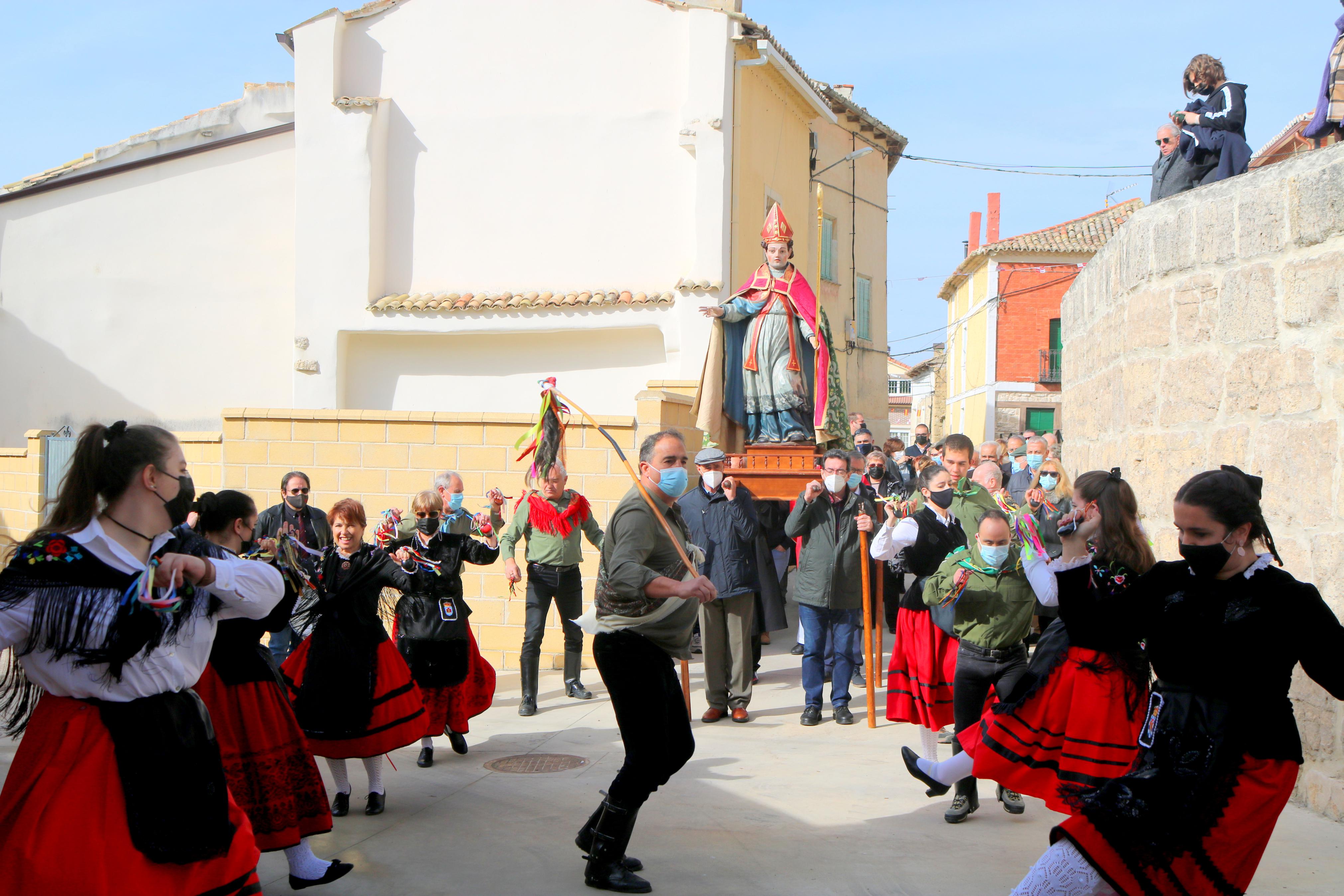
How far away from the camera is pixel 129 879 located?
264cm

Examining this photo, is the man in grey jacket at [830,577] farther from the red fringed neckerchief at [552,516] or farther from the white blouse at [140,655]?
the white blouse at [140,655]

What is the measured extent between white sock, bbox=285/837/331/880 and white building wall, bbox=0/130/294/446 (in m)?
12.2

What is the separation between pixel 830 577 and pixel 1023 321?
91.2 feet

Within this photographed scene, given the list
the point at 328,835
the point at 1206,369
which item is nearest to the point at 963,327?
the point at 1206,369

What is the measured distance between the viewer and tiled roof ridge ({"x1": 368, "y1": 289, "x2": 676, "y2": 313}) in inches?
532

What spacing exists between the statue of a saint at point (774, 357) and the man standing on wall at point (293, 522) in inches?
122

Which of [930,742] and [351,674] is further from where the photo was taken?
[930,742]

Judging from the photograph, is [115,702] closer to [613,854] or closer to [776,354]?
[613,854]

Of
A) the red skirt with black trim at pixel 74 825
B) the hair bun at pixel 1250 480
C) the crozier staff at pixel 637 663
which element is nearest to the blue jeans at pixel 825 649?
the crozier staff at pixel 637 663

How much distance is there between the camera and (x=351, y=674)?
4910 mm

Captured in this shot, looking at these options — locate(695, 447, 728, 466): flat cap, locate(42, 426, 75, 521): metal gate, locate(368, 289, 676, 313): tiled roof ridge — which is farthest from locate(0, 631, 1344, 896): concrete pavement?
locate(42, 426, 75, 521): metal gate

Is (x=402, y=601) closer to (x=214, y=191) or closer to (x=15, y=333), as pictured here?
(x=214, y=191)

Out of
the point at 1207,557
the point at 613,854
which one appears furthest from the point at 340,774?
the point at 1207,557

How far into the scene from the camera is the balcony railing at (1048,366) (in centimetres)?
3253
